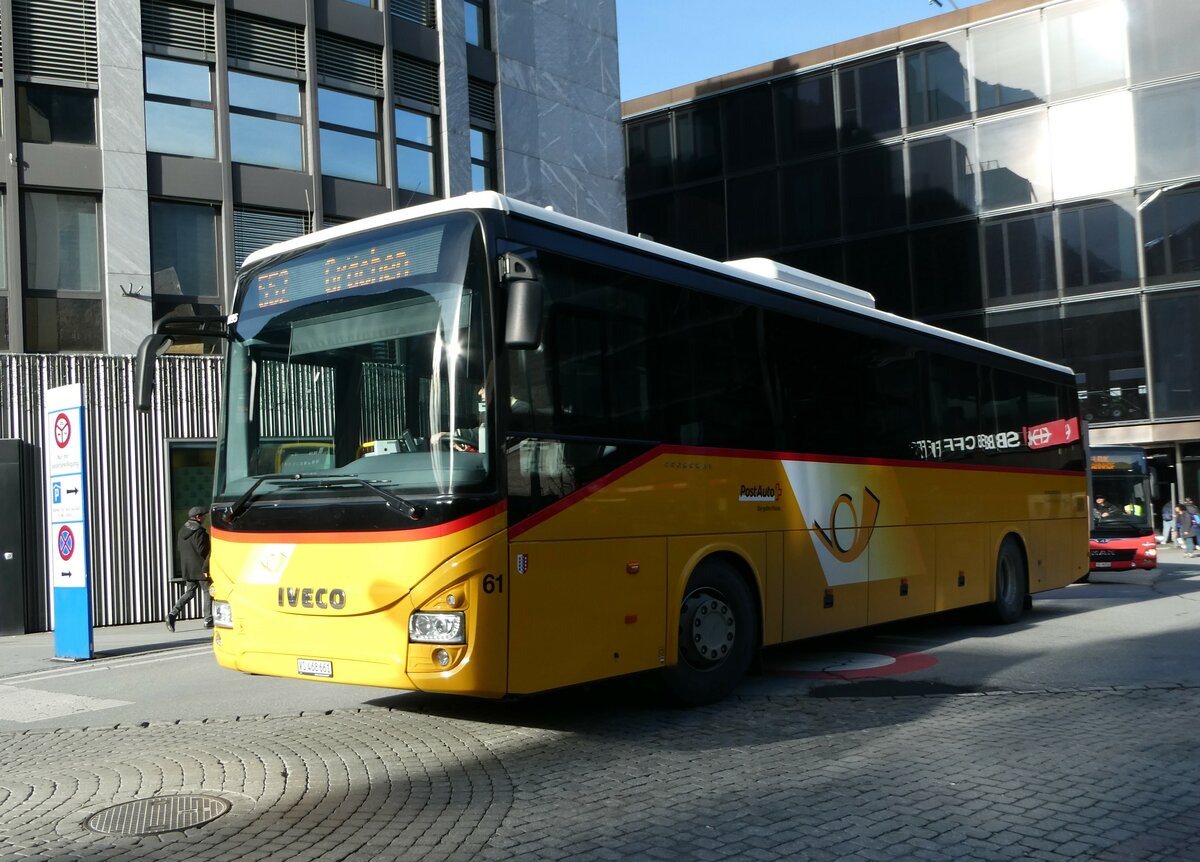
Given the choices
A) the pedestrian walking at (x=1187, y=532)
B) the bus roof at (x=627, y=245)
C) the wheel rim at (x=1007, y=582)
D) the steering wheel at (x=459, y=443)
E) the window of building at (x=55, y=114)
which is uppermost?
the window of building at (x=55, y=114)

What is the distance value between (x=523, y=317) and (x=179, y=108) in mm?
15053

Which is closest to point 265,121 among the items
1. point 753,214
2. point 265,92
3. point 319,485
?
point 265,92

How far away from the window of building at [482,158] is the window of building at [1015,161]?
63.5 feet

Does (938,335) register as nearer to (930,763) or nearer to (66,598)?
(930,763)

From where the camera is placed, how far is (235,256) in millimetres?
19609

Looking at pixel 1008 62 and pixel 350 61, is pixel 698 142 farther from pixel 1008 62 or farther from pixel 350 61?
pixel 350 61

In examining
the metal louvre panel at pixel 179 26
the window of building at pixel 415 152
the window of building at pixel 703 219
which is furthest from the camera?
the window of building at pixel 703 219

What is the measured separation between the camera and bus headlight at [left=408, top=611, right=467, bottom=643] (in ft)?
21.7

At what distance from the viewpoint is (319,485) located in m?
7.19

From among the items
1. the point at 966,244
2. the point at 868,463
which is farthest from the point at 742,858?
the point at 966,244

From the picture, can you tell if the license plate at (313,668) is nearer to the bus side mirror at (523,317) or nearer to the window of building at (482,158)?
the bus side mirror at (523,317)

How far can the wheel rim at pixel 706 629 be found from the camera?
8.38 m

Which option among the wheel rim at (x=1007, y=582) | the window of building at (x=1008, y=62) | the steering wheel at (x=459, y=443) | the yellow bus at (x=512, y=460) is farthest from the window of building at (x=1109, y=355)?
the steering wheel at (x=459, y=443)

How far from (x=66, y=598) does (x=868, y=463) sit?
9.10m
